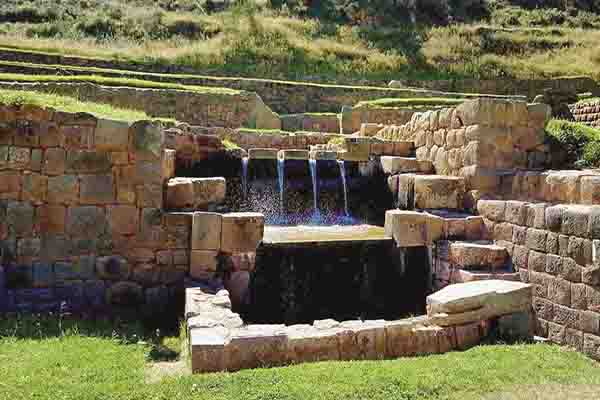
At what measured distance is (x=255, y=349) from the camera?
4.73 m

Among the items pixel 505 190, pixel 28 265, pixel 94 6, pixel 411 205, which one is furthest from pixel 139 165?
pixel 94 6

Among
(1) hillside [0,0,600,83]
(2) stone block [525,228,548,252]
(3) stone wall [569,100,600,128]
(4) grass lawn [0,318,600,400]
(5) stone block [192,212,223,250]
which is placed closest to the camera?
(4) grass lawn [0,318,600,400]

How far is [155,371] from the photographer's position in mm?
4676

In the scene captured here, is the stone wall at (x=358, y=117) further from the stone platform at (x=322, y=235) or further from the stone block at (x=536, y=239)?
the stone block at (x=536, y=239)

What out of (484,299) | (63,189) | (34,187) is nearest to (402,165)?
(484,299)

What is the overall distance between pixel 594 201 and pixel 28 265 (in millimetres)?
6832

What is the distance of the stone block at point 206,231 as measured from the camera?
22.1 feet

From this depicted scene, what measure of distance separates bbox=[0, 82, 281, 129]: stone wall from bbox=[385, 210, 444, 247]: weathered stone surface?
9644 mm

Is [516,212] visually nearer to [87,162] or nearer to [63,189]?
[87,162]

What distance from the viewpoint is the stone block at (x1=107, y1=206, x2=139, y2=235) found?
21.8 ft

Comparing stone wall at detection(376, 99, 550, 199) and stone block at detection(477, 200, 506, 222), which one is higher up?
stone wall at detection(376, 99, 550, 199)

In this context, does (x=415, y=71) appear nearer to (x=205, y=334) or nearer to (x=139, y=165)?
(x=139, y=165)

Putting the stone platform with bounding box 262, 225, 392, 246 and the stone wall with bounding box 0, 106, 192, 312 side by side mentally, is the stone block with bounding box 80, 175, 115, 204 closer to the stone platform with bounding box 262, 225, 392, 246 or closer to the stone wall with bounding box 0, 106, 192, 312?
the stone wall with bounding box 0, 106, 192, 312

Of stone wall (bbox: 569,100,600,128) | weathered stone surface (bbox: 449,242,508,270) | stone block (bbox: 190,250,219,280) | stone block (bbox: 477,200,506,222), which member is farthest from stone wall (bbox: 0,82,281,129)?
weathered stone surface (bbox: 449,242,508,270)
